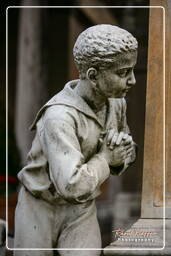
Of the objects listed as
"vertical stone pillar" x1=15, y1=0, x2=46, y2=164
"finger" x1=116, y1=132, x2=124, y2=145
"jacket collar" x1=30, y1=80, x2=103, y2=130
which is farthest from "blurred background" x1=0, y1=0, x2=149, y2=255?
"finger" x1=116, y1=132, x2=124, y2=145

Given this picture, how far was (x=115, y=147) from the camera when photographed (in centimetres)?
715

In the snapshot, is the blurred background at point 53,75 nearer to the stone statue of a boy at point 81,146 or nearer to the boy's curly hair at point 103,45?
the stone statue of a boy at point 81,146

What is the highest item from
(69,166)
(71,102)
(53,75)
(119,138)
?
(71,102)

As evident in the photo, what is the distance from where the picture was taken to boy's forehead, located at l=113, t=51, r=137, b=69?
6.99m

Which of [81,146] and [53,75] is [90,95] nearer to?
[81,146]

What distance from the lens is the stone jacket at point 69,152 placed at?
6.88 meters

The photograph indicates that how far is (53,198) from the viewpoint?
23.5ft

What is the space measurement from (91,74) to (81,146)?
1.36ft

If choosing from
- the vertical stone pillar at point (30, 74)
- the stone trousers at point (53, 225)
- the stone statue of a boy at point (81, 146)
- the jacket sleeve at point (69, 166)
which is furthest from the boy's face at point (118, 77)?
the vertical stone pillar at point (30, 74)

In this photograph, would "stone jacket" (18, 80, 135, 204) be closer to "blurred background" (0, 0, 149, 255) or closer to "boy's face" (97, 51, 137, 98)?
"boy's face" (97, 51, 137, 98)

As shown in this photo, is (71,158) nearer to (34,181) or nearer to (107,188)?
(34,181)

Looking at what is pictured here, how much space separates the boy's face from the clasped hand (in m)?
0.23

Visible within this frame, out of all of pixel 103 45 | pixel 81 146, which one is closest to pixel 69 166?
pixel 81 146

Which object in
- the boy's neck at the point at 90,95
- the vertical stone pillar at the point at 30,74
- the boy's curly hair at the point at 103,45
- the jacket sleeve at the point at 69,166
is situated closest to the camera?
the jacket sleeve at the point at 69,166
